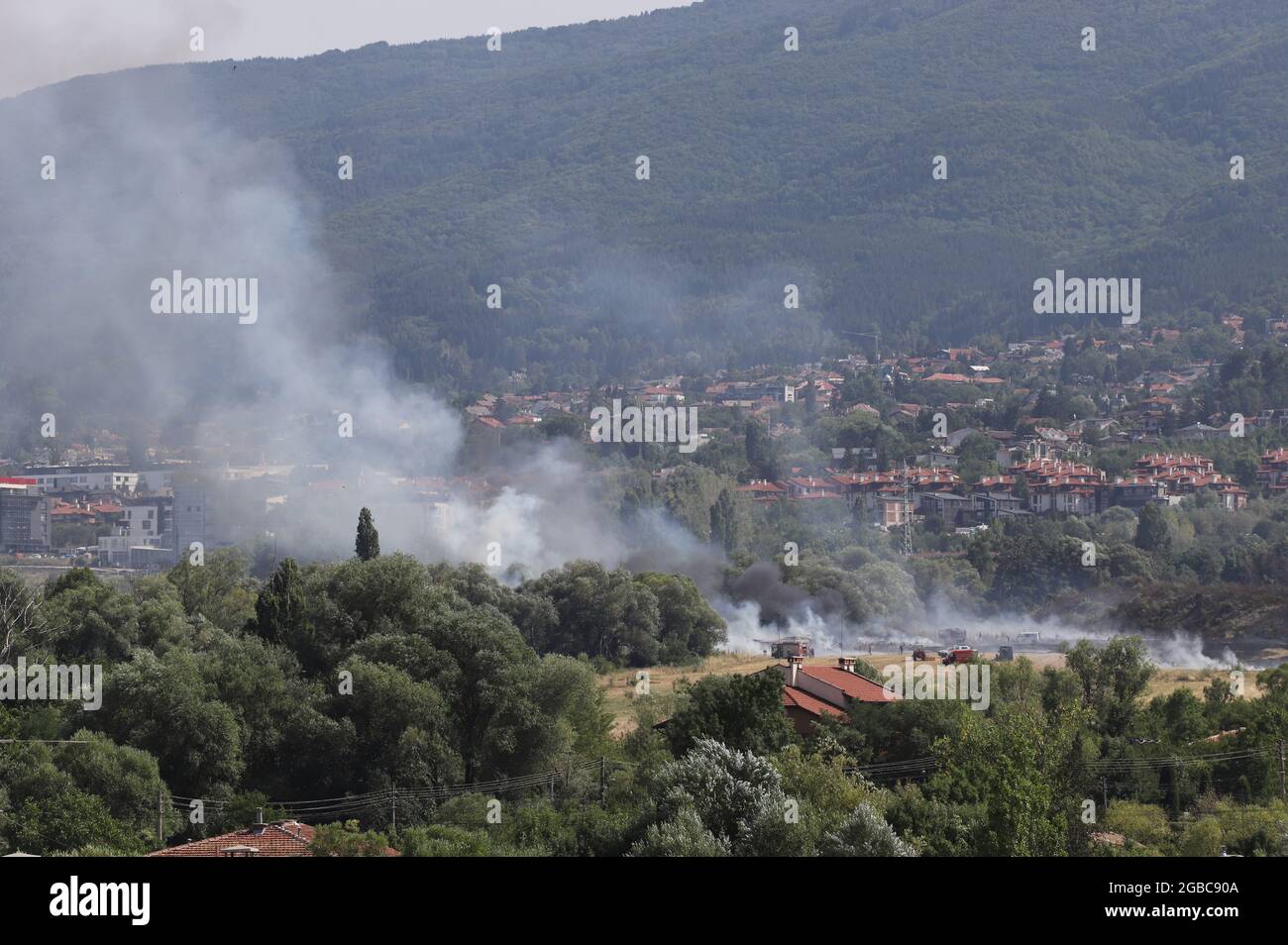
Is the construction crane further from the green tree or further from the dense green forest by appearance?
the green tree

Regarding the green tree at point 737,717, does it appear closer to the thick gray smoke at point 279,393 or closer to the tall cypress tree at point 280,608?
the tall cypress tree at point 280,608

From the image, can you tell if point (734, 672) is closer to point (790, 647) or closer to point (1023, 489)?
point (790, 647)

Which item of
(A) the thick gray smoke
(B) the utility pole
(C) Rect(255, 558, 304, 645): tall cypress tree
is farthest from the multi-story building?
(B) the utility pole

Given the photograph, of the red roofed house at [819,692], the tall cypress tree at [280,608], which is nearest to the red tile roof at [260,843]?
the red roofed house at [819,692]

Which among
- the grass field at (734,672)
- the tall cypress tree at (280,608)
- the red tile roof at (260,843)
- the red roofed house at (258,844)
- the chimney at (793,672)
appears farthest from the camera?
the grass field at (734,672)
